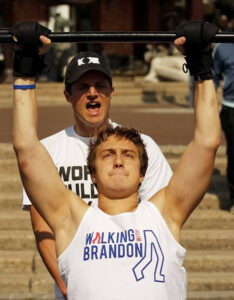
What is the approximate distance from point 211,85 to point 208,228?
535 cm

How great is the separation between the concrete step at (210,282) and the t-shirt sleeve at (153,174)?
374 cm

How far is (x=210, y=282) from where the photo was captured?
782 cm

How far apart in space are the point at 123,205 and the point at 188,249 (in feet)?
16.5

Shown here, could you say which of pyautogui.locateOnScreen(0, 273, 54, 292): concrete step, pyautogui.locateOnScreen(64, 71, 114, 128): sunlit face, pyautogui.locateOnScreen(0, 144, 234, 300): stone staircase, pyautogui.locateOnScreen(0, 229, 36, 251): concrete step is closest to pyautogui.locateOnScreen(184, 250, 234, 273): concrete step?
pyautogui.locateOnScreen(0, 144, 234, 300): stone staircase

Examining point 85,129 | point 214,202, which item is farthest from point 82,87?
point 214,202

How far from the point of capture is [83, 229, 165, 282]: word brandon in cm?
333

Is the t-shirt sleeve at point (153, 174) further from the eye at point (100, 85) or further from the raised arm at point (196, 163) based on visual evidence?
the raised arm at point (196, 163)

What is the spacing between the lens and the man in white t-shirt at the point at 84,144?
4121 millimetres

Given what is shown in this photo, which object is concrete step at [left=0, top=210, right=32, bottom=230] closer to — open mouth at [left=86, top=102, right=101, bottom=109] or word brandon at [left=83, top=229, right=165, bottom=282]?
open mouth at [left=86, top=102, right=101, bottom=109]

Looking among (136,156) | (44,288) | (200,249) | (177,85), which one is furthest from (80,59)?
(177,85)

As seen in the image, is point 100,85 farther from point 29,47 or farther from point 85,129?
point 29,47

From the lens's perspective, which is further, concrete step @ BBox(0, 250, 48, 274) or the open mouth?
concrete step @ BBox(0, 250, 48, 274)

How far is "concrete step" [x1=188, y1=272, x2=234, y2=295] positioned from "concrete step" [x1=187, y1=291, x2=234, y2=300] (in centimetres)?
6

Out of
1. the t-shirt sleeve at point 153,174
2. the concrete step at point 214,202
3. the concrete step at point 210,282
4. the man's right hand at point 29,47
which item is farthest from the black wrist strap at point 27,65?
the concrete step at point 214,202
